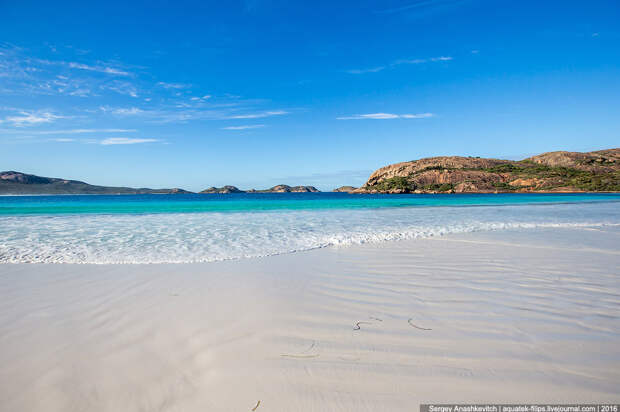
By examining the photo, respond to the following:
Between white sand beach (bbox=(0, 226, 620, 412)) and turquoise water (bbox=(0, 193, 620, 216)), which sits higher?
turquoise water (bbox=(0, 193, 620, 216))

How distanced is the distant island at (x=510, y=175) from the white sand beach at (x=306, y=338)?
295ft

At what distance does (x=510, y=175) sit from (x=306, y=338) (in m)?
104

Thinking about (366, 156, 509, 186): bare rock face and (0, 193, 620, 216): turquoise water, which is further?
(366, 156, 509, 186): bare rock face

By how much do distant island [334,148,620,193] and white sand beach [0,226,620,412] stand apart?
295 ft

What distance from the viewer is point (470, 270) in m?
5.04

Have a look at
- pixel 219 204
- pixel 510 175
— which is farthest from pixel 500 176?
pixel 219 204

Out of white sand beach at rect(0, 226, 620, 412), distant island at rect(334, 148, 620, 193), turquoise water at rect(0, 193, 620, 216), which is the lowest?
white sand beach at rect(0, 226, 620, 412)

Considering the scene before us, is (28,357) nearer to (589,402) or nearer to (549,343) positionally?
(589,402)

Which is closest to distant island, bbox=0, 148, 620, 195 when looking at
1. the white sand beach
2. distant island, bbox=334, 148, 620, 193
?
distant island, bbox=334, 148, 620, 193

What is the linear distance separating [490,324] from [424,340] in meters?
0.86

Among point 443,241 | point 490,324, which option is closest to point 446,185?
point 443,241

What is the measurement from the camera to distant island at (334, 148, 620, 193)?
7325 centimetres

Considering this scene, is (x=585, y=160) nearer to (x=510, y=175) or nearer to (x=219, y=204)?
(x=510, y=175)

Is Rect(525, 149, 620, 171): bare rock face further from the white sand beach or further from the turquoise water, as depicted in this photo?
the white sand beach
